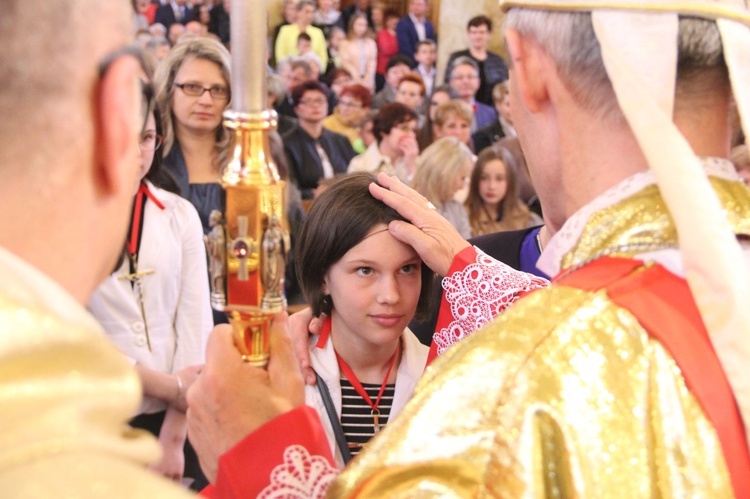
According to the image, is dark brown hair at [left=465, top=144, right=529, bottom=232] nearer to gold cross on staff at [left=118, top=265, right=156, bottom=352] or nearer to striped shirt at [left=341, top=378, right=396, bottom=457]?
gold cross on staff at [left=118, top=265, right=156, bottom=352]

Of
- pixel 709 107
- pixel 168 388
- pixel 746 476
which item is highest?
pixel 709 107

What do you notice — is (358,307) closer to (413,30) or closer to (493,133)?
(493,133)

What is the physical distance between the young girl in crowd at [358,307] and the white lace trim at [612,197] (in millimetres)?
927

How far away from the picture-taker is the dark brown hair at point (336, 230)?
2.27 m

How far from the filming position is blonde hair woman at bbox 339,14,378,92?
33.7 feet

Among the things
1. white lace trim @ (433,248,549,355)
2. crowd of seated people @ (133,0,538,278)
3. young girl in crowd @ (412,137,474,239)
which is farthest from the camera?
crowd of seated people @ (133,0,538,278)

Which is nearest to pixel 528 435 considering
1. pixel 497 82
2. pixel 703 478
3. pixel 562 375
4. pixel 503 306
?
pixel 562 375

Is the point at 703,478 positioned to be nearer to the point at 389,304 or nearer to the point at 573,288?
the point at 573,288

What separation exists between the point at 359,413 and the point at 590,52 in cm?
129

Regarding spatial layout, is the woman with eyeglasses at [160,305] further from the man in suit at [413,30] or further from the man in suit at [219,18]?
the man in suit at [413,30]

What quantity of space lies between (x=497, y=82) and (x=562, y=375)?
793 cm

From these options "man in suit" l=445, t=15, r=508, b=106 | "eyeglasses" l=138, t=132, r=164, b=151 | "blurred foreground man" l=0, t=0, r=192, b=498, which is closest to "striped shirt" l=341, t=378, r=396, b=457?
"eyeglasses" l=138, t=132, r=164, b=151

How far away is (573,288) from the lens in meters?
1.21

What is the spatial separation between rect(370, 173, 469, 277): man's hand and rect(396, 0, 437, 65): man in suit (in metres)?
8.81
